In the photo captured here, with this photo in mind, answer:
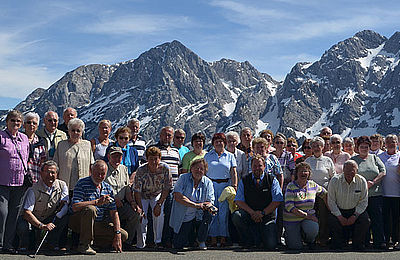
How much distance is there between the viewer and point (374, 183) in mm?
10797

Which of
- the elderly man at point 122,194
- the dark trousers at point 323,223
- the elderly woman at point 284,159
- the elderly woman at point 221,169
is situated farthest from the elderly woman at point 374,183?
the elderly man at point 122,194

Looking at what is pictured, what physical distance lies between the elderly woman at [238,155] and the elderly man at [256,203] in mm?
1249

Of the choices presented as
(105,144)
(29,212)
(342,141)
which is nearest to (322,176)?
(342,141)

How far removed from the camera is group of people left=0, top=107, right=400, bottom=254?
9492 mm

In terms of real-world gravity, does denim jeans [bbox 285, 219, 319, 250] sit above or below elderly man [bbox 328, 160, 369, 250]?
below

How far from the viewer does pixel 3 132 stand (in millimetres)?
9391

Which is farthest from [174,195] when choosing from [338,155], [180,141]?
[338,155]

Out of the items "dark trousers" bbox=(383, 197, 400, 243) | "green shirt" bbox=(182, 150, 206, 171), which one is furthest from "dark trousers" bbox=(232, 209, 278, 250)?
"dark trousers" bbox=(383, 197, 400, 243)

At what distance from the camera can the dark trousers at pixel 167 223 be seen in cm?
1064

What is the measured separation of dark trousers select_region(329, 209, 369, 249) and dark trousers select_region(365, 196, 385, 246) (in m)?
0.37

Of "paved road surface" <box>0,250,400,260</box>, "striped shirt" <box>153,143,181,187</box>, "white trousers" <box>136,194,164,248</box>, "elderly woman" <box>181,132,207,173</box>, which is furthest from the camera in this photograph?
"elderly woman" <box>181,132,207,173</box>

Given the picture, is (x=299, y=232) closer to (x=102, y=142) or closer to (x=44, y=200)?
(x=102, y=142)

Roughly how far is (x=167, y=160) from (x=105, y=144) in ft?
5.34

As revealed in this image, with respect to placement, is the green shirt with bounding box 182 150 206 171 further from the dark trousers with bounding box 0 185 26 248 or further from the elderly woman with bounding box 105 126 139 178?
the dark trousers with bounding box 0 185 26 248
